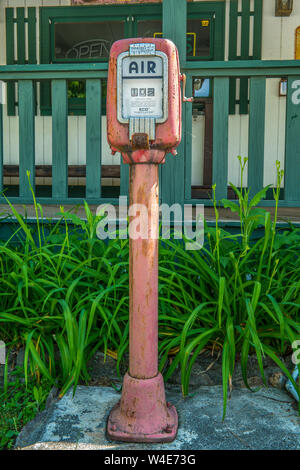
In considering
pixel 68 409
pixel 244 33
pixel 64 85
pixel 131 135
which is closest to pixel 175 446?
pixel 68 409

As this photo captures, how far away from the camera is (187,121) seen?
2.88 meters

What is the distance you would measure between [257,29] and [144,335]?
5146mm

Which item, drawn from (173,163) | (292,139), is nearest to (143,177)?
(173,163)

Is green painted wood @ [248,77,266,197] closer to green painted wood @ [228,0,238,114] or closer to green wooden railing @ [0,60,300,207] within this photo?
green wooden railing @ [0,60,300,207]

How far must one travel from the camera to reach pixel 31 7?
598 cm

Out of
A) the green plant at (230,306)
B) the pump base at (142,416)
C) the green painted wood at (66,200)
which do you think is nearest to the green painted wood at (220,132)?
the green painted wood at (66,200)

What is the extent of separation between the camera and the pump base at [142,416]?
156 centimetres

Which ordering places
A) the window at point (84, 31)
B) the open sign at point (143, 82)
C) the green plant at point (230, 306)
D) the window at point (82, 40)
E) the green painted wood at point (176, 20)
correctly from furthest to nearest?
the window at point (82, 40), the window at point (84, 31), the green painted wood at point (176, 20), the green plant at point (230, 306), the open sign at point (143, 82)

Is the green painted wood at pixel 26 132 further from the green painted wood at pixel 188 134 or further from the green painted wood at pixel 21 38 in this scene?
the green painted wood at pixel 21 38

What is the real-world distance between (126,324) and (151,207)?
0.68 metres

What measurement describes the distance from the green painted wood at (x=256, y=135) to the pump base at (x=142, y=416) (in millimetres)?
1652

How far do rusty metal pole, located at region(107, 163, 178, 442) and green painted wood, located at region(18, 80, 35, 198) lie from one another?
1.66 meters

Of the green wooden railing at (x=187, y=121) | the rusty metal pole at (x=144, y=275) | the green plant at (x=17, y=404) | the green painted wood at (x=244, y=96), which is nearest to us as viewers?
the rusty metal pole at (x=144, y=275)

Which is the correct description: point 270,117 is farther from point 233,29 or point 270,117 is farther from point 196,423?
point 196,423
